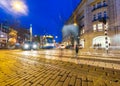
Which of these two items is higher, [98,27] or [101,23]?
[101,23]

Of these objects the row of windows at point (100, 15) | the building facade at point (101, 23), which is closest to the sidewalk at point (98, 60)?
the building facade at point (101, 23)

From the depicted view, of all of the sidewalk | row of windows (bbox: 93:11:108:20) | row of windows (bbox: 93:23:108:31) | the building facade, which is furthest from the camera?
row of windows (bbox: 93:23:108:31)

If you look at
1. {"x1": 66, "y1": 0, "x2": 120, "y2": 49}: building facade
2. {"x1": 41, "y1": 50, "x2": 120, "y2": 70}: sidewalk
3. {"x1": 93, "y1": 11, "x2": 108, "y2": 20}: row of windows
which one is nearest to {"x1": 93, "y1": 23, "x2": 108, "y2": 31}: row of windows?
{"x1": 66, "y1": 0, "x2": 120, "y2": 49}: building facade

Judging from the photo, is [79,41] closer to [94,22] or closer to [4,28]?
[94,22]

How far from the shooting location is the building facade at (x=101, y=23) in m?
34.3

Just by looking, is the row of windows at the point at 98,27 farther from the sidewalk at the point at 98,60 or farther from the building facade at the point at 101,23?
the sidewalk at the point at 98,60

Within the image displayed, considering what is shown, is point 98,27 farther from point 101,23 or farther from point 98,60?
point 98,60

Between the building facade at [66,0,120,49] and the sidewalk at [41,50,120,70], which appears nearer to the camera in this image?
the sidewalk at [41,50,120,70]

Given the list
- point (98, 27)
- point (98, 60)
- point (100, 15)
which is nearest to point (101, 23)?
point (98, 27)

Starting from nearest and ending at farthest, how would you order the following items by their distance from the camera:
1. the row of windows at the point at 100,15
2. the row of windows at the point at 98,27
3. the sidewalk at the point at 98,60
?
1. the sidewalk at the point at 98,60
2. the row of windows at the point at 100,15
3. the row of windows at the point at 98,27

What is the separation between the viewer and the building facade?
34281 millimetres

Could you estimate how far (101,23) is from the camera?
121 ft

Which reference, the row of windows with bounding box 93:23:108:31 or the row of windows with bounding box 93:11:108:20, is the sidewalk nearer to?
the row of windows with bounding box 93:23:108:31

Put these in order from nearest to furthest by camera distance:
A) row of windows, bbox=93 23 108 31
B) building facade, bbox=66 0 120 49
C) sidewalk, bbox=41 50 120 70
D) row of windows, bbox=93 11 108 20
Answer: sidewalk, bbox=41 50 120 70, building facade, bbox=66 0 120 49, row of windows, bbox=93 11 108 20, row of windows, bbox=93 23 108 31
